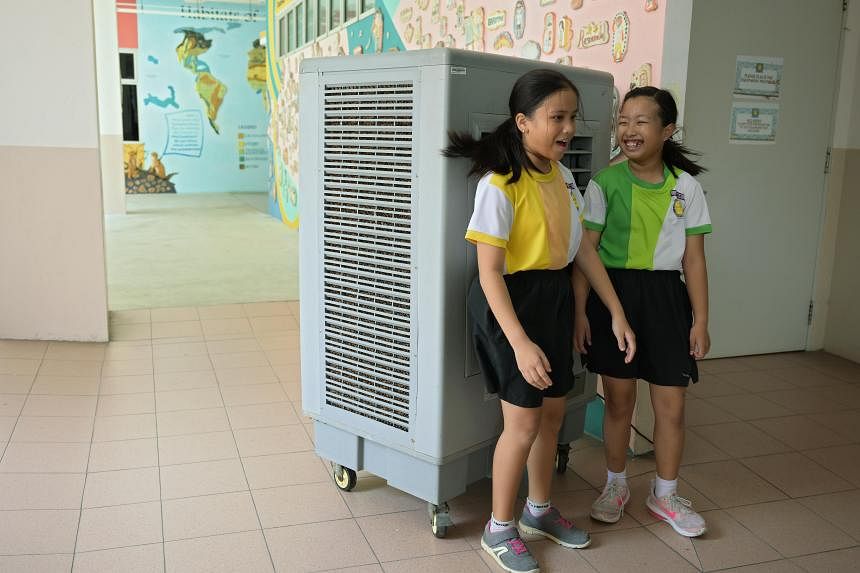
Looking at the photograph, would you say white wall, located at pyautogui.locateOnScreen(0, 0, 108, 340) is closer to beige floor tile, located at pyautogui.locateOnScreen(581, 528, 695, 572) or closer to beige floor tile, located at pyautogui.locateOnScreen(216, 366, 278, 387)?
beige floor tile, located at pyautogui.locateOnScreen(216, 366, 278, 387)

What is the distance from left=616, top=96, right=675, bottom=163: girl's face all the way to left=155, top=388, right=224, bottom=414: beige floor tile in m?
2.01

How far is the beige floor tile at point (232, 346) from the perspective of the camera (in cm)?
414

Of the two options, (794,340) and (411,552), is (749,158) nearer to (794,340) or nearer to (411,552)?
(794,340)

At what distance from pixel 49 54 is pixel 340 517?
118 inches

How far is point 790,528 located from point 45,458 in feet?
7.94

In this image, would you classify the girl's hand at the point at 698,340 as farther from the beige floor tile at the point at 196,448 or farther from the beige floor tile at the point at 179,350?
the beige floor tile at the point at 179,350

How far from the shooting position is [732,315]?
13.4ft

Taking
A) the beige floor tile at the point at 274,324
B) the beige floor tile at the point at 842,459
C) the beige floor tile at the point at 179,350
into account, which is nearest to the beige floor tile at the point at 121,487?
the beige floor tile at the point at 179,350

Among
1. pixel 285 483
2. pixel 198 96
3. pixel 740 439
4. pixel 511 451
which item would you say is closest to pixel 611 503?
pixel 511 451

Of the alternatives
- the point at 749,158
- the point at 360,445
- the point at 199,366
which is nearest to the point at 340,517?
the point at 360,445

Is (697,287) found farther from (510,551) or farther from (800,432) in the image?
(800,432)

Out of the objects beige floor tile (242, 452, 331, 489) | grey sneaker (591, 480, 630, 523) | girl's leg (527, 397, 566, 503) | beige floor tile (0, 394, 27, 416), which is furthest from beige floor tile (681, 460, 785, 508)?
beige floor tile (0, 394, 27, 416)

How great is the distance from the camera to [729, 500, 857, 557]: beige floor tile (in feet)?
7.46

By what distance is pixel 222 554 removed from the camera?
2.16 metres
